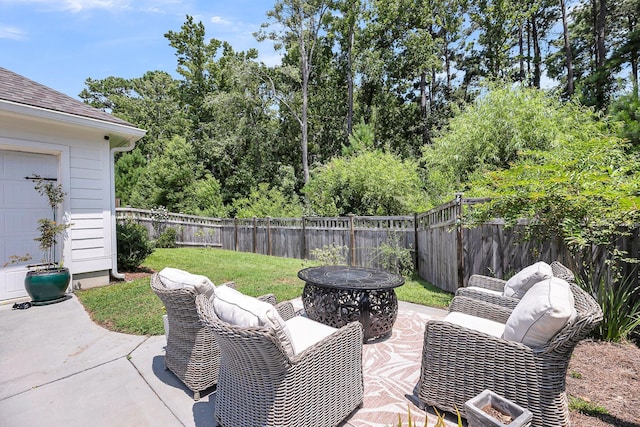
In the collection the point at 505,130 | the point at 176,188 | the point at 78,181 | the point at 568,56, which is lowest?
the point at 78,181

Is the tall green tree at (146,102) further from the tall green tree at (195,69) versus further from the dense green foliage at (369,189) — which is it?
the dense green foliage at (369,189)

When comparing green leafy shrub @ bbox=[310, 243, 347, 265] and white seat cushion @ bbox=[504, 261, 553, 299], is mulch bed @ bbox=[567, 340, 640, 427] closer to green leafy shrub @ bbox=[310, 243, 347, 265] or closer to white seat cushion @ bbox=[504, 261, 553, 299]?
white seat cushion @ bbox=[504, 261, 553, 299]

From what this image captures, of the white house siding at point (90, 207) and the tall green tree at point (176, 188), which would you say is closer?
the white house siding at point (90, 207)

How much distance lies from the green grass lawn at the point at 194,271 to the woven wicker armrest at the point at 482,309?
194 cm

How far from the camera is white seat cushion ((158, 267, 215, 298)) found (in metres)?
2.35

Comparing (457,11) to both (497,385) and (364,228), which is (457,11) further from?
(497,385)

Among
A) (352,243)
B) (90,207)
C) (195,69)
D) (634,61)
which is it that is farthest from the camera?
(195,69)

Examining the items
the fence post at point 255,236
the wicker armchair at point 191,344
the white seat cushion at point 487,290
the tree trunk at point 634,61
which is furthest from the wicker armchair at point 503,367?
Answer: the fence post at point 255,236

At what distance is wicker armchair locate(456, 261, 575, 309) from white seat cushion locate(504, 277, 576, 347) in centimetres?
91

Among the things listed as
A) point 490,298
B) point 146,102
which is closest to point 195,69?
point 146,102

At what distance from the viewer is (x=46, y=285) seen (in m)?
4.58

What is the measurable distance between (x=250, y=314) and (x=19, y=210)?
18.6 ft

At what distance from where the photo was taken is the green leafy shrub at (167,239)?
419 inches

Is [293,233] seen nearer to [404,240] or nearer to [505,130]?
[404,240]
